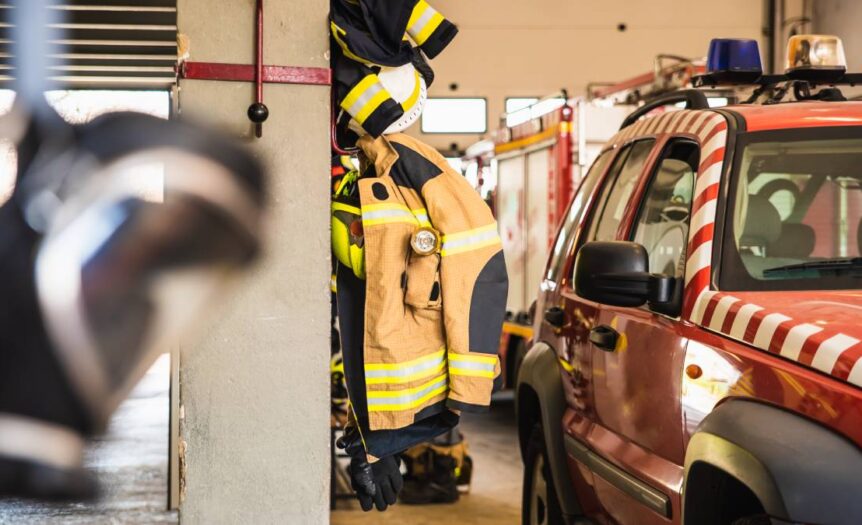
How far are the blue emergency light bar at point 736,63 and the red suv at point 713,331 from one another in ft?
0.85

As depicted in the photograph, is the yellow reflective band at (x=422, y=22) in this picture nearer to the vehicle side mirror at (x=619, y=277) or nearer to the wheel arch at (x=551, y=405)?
the vehicle side mirror at (x=619, y=277)

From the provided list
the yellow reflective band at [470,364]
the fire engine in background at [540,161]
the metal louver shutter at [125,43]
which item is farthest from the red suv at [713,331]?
the fire engine in background at [540,161]

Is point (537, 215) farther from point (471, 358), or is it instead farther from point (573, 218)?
point (471, 358)

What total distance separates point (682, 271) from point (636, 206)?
51 centimetres

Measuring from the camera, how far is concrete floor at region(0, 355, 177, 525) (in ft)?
3.91

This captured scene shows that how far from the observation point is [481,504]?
721 cm

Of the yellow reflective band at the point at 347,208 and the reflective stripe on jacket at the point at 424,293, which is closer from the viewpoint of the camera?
the reflective stripe on jacket at the point at 424,293

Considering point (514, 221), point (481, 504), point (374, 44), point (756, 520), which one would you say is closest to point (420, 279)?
point (374, 44)

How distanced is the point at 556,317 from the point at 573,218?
1.72 ft

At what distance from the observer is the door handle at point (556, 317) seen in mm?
4598

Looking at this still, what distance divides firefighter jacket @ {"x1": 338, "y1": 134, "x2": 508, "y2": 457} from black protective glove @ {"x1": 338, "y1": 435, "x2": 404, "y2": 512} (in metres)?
0.11

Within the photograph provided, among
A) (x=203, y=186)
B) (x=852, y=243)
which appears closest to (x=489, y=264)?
(x=852, y=243)

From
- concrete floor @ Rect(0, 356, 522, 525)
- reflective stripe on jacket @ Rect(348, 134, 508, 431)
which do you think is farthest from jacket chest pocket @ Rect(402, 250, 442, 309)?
concrete floor @ Rect(0, 356, 522, 525)

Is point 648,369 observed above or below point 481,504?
above
